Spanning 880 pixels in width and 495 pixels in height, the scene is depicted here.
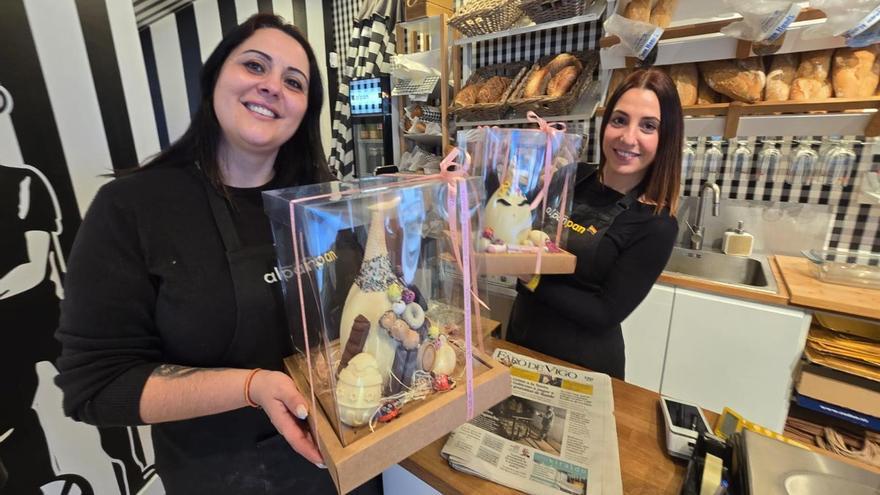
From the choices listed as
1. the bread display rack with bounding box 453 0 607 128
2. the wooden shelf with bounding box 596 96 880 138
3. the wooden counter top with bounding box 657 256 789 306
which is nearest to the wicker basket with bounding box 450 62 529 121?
the bread display rack with bounding box 453 0 607 128

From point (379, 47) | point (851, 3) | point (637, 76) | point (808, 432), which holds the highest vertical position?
point (379, 47)

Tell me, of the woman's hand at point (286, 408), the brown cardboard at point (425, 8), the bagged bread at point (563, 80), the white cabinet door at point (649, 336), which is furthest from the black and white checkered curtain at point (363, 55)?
the woman's hand at point (286, 408)

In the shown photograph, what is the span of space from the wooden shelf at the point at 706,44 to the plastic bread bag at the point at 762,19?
0.07 metres

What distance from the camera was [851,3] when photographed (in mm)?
1378

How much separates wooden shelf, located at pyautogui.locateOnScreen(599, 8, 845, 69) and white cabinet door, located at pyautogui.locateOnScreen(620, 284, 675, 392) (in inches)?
41.2

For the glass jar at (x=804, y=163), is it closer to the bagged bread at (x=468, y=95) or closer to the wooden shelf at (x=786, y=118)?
the wooden shelf at (x=786, y=118)

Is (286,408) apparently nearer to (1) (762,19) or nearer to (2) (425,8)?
(1) (762,19)

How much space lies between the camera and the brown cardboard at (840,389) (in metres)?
1.48

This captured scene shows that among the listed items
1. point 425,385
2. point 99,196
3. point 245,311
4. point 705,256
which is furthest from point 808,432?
point 99,196

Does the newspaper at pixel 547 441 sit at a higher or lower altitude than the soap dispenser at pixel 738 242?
lower

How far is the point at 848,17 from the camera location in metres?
1.39

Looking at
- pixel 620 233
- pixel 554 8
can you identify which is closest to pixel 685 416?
pixel 620 233

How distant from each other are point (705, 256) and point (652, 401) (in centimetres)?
148

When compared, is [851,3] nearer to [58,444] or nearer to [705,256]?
[705,256]
